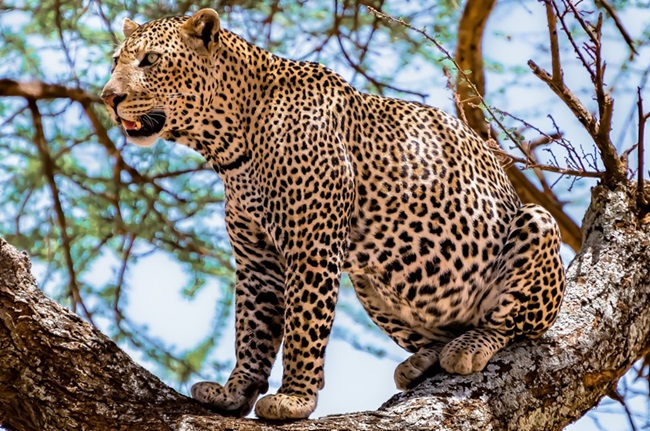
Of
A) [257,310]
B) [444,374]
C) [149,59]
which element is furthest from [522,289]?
[149,59]

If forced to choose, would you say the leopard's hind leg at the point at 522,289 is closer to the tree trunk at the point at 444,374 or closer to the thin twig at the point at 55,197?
the tree trunk at the point at 444,374

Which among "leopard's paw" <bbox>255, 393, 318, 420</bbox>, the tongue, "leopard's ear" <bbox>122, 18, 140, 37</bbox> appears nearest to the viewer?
"leopard's paw" <bbox>255, 393, 318, 420</bbox>

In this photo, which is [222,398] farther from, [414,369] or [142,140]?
[142,140]

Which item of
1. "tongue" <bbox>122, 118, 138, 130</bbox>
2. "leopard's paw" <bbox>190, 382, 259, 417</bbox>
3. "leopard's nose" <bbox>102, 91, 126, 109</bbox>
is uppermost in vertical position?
"leopard's nose" <bbox>102, 91, 126, 109</bbox>

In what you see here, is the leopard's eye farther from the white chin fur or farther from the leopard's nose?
the white chin fur

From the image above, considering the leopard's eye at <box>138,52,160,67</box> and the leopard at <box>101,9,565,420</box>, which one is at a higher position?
the leopard's eye at <box>138,52,160,67</box>

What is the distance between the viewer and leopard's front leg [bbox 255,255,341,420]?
6750 mm

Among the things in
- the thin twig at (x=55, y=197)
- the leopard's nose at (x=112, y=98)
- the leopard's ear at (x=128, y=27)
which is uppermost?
the thin twig at (x=55, y=197)

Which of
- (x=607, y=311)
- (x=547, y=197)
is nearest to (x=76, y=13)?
(x=547, y=197)

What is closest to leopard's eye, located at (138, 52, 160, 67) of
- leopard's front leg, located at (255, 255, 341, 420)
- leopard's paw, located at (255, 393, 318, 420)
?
leopard's front leg, located at (255, 255, 341, 420)

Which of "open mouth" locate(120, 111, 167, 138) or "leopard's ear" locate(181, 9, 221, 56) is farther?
"leopard's ear" locate(181, 9, 221, 56)

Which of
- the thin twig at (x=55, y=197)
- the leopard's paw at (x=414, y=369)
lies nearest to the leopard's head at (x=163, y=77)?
the leopard's paw at (x=414, y=369)

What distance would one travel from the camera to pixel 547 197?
11.2 meters

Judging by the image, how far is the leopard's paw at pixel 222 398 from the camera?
22.1 ft
